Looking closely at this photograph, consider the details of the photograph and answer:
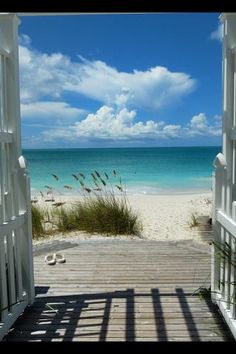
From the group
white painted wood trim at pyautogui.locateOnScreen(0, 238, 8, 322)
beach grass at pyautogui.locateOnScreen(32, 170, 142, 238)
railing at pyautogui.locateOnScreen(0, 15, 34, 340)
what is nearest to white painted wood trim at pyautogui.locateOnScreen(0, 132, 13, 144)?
railing at pyautogui.locateOnScreen(0, 15, 34, 340)

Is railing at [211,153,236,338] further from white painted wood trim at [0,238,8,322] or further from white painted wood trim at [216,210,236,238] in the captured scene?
white painted wood trim at [0,238,8,322]

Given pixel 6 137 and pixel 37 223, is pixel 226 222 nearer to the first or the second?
pixel 6 137

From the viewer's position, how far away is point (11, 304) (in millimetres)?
2555

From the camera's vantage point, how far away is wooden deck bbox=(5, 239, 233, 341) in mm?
2422

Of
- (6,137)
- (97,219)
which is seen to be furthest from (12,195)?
(97,219)

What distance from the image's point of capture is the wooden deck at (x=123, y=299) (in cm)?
242

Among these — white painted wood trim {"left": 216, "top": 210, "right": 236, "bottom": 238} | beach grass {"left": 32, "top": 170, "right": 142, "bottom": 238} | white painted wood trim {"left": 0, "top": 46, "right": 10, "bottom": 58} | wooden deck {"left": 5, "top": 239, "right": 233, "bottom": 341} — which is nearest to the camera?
white painted wood trim {"left": 216, "top": 210, "right": 236, "bottom": 238}

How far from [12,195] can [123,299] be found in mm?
1168

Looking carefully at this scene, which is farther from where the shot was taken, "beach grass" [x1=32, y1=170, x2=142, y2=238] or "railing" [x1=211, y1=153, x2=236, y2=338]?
"beach grass" [x1=32, y1=170, x2=142, y2=238]

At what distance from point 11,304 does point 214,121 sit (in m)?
44.9

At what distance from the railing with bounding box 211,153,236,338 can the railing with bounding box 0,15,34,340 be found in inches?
53.3

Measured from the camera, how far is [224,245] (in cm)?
253

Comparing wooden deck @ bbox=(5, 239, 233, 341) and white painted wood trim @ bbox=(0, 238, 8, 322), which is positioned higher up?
white painted wood trim @ bbox=(0, 238, 8, 322)

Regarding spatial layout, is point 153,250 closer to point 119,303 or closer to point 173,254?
point 173,254
